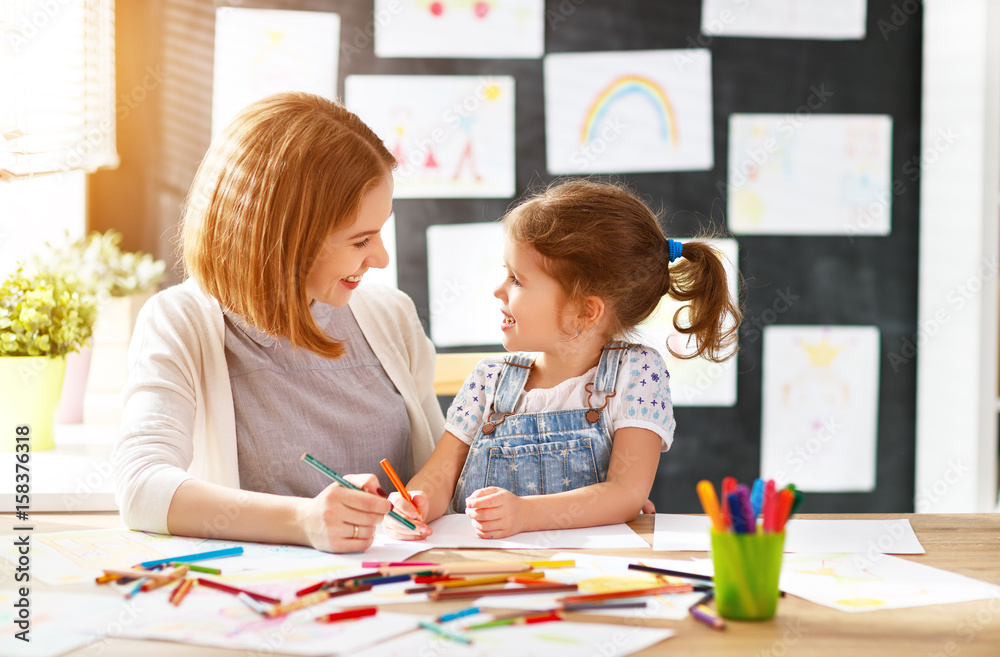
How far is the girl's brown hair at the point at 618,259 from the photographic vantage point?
4.35ft

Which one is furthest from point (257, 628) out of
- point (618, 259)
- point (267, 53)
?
point (267, 53)

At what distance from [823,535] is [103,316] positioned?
1.77 meters

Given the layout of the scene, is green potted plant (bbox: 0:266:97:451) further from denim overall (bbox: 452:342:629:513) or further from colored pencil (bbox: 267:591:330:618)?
colored pencil (bbox: 267:591:330:618)

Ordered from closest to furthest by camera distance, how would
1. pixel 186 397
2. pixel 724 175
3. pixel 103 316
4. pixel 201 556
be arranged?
pixel 201 556, pixel 186 397, pixel 103 316, pixel 724 175

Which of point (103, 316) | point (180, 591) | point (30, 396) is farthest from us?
point (103, 316)

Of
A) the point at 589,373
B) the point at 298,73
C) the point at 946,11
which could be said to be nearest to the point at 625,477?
the point at 589,373

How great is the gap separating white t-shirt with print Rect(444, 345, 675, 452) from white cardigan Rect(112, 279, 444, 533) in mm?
155

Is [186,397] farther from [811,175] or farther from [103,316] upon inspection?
[811,175]

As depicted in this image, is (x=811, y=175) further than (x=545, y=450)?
Yes

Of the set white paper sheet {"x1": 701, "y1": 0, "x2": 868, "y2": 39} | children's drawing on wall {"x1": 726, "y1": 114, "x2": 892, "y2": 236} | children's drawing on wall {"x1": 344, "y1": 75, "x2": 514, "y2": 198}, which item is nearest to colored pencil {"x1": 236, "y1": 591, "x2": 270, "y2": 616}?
children's drawing on wall {"x1": 344, "y1": 75, "x2": 514, "y2": 198}

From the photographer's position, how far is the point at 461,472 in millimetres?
1315

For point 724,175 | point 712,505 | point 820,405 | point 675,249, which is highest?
point 724,175

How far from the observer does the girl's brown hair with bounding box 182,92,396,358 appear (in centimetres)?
120

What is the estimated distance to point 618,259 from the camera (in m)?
1.34
